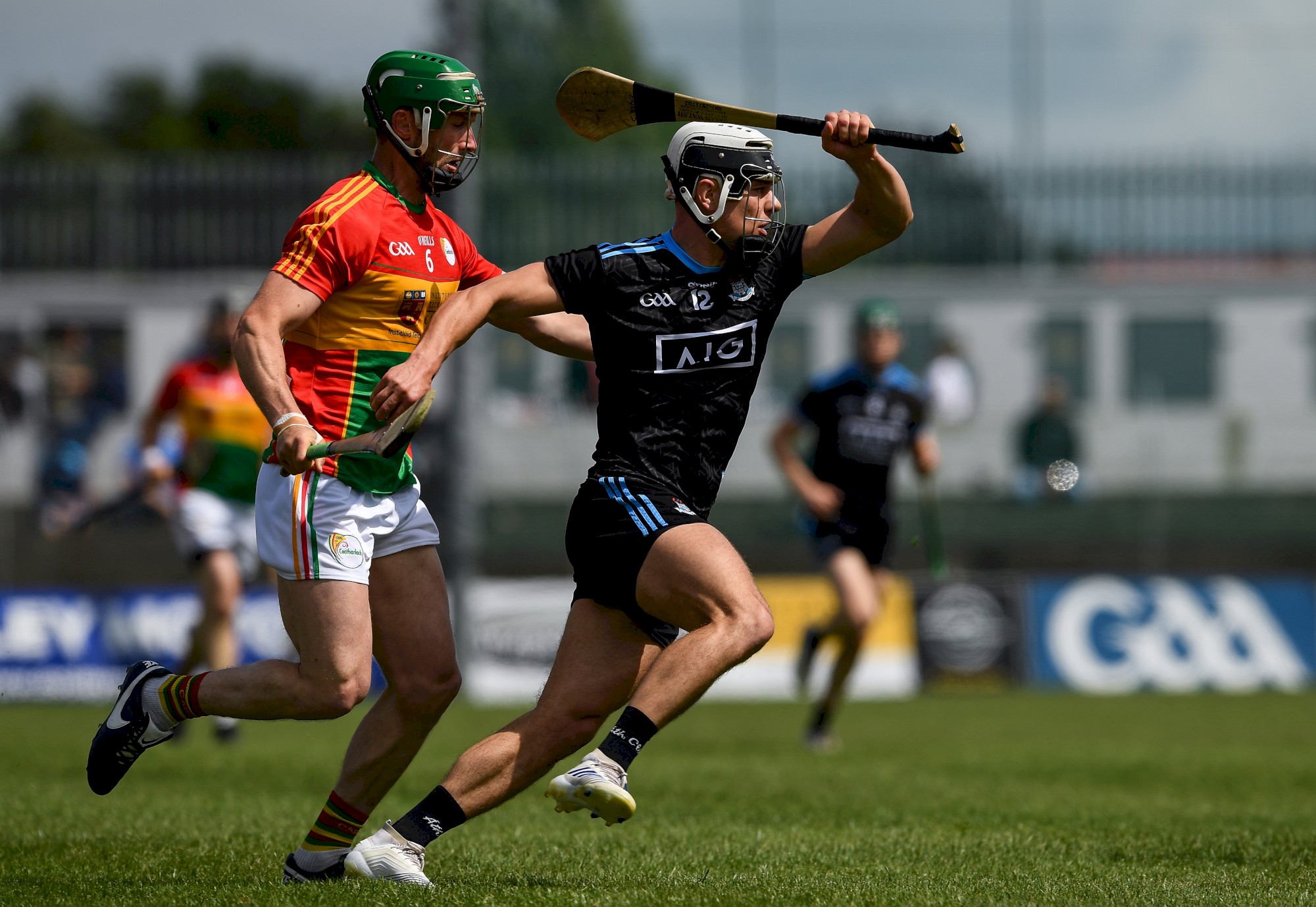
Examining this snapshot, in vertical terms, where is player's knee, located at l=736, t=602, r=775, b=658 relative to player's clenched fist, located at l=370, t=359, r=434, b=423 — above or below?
below

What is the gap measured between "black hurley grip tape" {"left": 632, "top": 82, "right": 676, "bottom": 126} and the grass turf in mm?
2498

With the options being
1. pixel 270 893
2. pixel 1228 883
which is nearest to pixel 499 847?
pixel 270 893

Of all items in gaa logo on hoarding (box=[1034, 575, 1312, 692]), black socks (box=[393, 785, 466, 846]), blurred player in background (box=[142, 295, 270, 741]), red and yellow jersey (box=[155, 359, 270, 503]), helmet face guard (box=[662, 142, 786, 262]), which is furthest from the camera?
gaa logo on hoarding (box=[1034, 575, 1312, 692])

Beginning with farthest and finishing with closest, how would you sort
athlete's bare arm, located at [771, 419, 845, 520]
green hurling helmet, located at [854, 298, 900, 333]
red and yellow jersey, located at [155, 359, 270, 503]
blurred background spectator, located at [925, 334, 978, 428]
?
blurred background spectator, located at [925, 334, 978, 428]
green hurling helmet, located at [854, 298, 900, 333]
athlete's bare arm, located at [771, 419, 845, 520]
red and yellow jersey, located at [155, 359, 270, 503]

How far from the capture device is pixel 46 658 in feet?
48.0

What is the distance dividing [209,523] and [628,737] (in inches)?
235

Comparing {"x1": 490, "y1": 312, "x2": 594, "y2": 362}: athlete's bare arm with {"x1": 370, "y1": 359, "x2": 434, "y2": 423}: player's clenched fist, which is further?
{"x1": 490, "y1": 312, "x2": 594, "y2": 362}: athlete's bare arm

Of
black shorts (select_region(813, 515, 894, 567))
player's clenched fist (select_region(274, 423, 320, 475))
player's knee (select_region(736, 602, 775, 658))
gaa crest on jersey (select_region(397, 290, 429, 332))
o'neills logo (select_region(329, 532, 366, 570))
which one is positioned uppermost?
gaa crest on jersey (select_region(397, 290, 429, 332))

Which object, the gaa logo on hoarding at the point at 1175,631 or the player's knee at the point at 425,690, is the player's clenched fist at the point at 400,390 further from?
the gaa logo on hoarding at the point at 1175,631

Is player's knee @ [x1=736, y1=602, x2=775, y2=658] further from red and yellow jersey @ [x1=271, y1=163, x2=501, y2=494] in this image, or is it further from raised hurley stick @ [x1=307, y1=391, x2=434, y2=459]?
red and yellow jersey @ [x1=271, y1=163, x2=501, y2=494]

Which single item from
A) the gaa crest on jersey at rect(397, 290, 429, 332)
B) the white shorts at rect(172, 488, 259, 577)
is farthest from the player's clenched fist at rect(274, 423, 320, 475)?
the white shorts at rect(172, 488, 259, 577)

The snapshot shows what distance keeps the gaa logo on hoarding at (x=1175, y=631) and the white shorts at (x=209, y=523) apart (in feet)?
25.6

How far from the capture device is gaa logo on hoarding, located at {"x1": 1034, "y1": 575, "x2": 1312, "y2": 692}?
1499cm

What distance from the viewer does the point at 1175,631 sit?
15.1m
